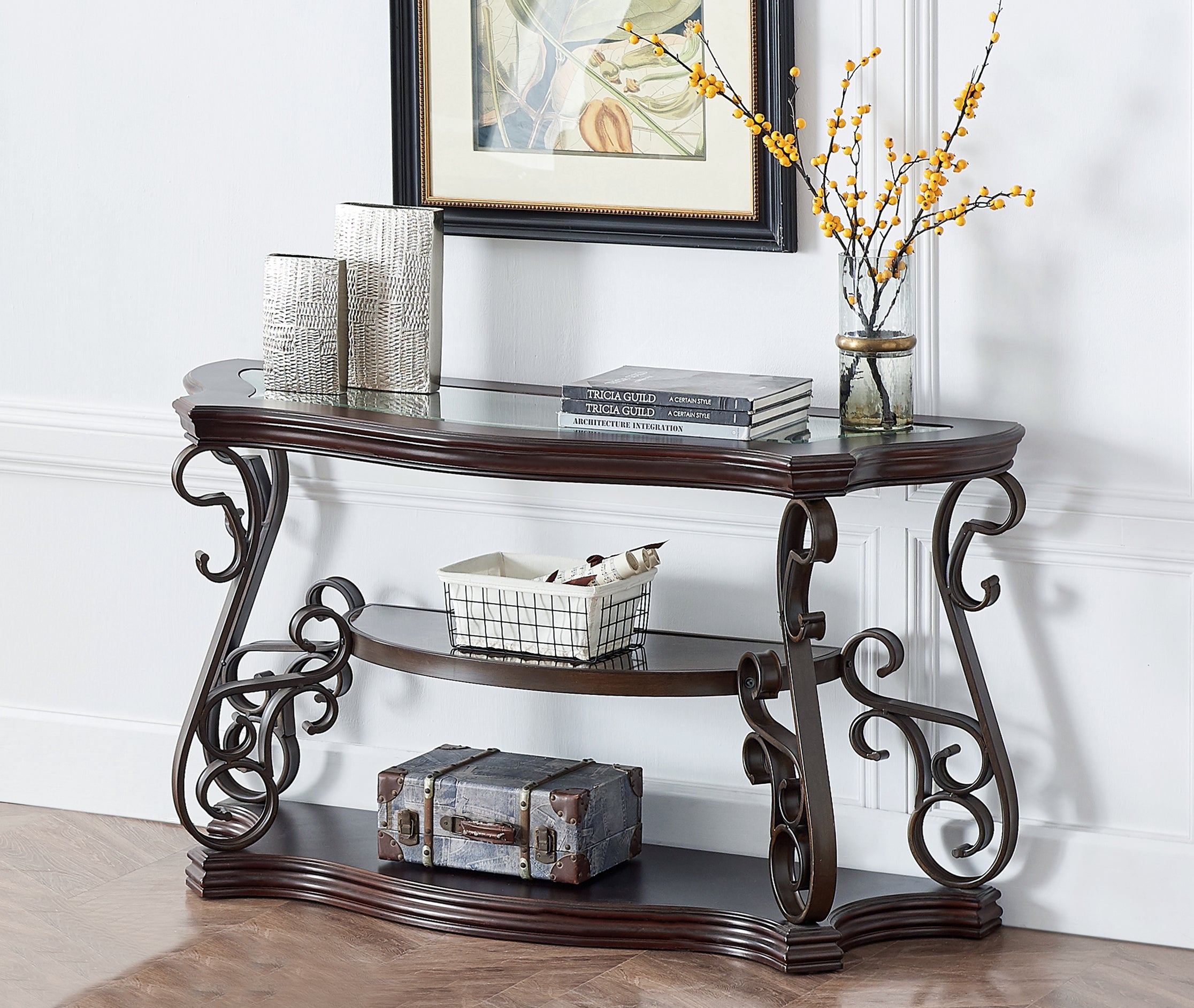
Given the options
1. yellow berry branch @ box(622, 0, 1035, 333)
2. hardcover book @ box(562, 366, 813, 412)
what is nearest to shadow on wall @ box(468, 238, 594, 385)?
hardcover book @ box(562, 366, 813, 412)

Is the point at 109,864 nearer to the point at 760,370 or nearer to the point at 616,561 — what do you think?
the point at 616,561

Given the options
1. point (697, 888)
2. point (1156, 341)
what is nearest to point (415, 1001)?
point (697, 888)

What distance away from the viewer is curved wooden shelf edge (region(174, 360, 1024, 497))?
2.50m

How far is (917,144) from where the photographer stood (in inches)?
111

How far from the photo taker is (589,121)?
2.99m

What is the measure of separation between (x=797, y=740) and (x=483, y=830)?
609mm

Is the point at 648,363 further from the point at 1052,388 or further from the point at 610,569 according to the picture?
the point at 1052,388

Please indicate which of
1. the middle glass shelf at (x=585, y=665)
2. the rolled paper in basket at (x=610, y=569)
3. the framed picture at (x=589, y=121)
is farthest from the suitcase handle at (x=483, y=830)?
the framed picture at (x=589, y=121)

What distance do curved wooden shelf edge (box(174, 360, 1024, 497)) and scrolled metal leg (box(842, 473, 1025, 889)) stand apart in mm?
144

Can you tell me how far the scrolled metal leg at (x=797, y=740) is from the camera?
104 inches

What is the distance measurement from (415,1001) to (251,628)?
39.7 inches

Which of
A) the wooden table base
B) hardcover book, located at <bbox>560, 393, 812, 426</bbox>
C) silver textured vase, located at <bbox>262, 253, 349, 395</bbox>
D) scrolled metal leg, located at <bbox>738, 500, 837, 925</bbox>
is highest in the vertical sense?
silver textured vase, located at <bbox>262, 253, 349, 395</bbox>

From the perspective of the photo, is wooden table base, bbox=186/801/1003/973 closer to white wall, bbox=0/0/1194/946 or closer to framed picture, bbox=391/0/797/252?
white wall, bbox=0/0/1194/946

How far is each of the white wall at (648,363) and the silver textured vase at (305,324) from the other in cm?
33
